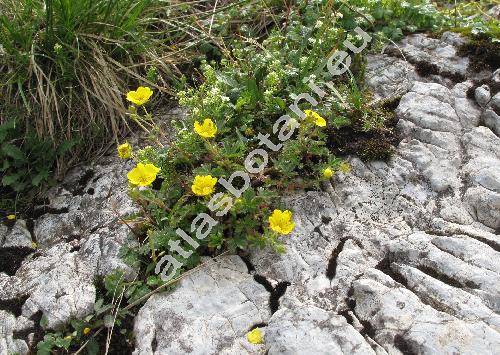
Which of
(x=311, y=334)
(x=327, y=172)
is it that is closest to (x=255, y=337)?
A: (x=311, y=334)

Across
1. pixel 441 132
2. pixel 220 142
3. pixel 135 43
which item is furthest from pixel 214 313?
pixel 135 43

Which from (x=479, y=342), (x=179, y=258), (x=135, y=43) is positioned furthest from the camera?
(x=135, y=43)

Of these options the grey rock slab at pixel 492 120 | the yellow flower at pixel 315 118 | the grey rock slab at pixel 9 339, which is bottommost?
the grey rock slab at pixel 9 339

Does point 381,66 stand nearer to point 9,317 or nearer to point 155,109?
point 155,109

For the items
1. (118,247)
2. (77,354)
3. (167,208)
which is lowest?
(77,354)

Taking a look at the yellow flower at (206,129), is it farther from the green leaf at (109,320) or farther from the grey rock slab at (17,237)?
the grey rock slab at (17,237)

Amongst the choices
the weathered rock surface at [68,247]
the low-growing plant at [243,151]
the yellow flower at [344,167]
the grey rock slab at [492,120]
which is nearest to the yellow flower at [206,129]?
the low-growing plant at [243,151]

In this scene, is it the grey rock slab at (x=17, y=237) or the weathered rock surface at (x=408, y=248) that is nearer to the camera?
the weathered rock surface at (x=408, y=248)
